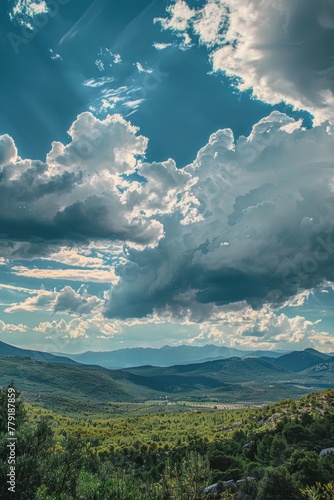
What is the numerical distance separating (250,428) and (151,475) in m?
61.8

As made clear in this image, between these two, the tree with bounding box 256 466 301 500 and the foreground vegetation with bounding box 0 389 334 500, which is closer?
the foreground vegetation with bounding box 0 389 334 500

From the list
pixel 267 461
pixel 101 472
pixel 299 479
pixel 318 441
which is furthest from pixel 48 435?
pixel 318 441

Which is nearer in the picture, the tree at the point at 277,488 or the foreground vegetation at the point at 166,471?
the foreground vegetation at the point at 166,471

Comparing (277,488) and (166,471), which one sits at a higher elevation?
(166,471)

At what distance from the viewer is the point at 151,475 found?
11150 centimetres

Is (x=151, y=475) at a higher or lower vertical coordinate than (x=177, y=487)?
lower

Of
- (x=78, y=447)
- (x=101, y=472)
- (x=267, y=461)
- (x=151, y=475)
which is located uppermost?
(x=78, y=447)

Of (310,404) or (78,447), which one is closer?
(78,447)

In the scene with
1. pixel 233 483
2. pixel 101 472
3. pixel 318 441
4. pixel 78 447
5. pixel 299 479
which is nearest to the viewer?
pixel 78 447

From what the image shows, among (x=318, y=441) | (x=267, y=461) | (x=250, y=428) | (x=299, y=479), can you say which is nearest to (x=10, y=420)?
(x=299, y=479)

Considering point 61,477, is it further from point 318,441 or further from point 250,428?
point 250,428

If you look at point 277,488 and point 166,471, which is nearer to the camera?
point 166,471

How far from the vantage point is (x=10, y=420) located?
5134 cm

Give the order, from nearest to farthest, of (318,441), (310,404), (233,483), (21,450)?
(21,450) → (233,483) → (318,441) → (310,404)
